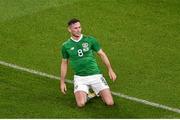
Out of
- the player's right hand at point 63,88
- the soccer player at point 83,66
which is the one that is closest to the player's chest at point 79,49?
the soccer player at point 83,66

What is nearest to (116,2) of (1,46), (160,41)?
(160,41)

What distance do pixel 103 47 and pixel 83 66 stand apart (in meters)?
2.56

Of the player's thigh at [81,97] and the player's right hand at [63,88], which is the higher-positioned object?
the player's right hand at [63,88]

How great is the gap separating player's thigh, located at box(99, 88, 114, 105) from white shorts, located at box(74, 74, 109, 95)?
91 mm

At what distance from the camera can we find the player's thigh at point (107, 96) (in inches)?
510

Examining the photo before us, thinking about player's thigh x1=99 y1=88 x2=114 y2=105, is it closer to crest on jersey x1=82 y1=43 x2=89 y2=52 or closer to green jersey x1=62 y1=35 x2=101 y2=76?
green jersey x1=62 y1=35 x2=101 y2=76

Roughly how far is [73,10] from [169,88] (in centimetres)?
530

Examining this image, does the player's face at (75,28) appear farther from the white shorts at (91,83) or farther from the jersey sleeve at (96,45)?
the white shorts at (91,83)

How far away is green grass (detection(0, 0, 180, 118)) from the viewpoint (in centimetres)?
1295

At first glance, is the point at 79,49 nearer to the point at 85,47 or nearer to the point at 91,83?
the point at 85,47

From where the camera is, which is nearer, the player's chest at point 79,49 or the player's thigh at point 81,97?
the player's thigh at point 81,97

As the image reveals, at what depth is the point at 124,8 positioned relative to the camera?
18016mm

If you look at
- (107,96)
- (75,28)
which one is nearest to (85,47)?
(75,28)

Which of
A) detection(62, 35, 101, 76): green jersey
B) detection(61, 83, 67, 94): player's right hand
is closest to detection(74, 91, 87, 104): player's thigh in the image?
detection(61, 83, 67, 94): player's right hand
